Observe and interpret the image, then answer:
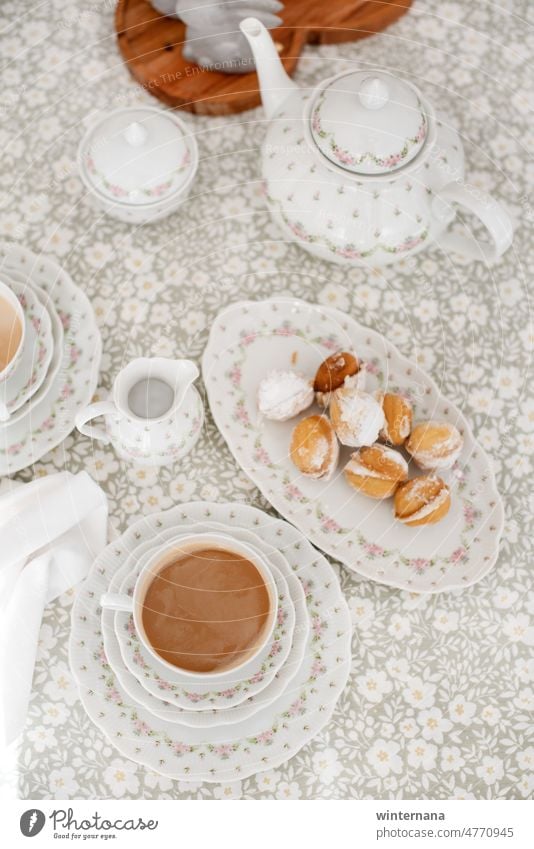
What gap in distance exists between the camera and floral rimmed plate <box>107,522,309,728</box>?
50 centimetres

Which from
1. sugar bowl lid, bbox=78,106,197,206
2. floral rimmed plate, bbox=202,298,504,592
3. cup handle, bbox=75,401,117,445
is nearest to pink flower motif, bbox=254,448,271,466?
floral rimmed plate, bbox=202,298,504,592

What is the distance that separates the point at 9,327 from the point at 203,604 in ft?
0.78

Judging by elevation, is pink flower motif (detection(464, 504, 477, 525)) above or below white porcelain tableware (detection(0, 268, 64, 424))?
below

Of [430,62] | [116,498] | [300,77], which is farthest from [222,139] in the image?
[116,498]

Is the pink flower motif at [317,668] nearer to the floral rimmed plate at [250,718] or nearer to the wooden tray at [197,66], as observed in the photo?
the floral rimmed plate at [250,718]

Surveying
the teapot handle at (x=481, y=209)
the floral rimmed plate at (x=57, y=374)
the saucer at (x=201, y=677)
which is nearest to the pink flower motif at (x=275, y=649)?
the saucer at (x=201, y=677)

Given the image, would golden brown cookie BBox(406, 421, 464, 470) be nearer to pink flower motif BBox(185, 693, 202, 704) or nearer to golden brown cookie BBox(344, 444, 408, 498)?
golden brown cookie BBox(344, 444, 408, 498)

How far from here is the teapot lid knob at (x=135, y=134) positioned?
59cm

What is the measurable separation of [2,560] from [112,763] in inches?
6.1

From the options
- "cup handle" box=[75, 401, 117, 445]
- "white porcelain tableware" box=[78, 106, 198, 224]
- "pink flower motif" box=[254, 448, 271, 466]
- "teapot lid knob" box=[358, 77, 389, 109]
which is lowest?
"pink flower motif" box=[254, 448, 271, 466]

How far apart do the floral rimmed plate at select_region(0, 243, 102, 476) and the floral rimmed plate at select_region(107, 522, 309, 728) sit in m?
0.12

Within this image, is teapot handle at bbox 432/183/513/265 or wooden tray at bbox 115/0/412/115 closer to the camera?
teapot handle at bbox 432/183/513/265
